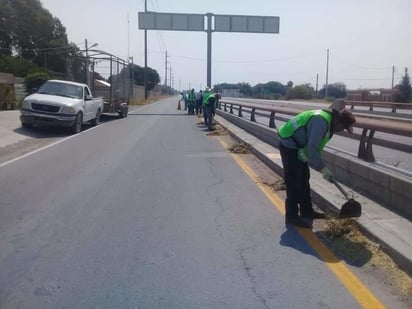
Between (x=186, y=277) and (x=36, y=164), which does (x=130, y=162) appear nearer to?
(x=36, y=164)

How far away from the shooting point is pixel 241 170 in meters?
11.2

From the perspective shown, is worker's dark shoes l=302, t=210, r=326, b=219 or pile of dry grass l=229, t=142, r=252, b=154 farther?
pile of dry grass l=229, t=142, r=252, b=154

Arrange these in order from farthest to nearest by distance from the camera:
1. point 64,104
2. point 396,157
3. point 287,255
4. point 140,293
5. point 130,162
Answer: point 64,104, point 130,162, point 396,157, point 287,255, point 140,293

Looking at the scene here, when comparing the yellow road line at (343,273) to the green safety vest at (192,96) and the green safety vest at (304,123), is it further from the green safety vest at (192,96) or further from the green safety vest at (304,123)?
the green safety vest at (192,96)

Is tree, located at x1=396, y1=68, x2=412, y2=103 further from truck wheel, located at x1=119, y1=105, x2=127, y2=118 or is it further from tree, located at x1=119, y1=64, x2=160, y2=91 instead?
truck wheel, located at x1=119, y1=105, x2=127, y2=118

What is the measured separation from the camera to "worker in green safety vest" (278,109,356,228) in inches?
232

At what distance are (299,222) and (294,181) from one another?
0.53 m

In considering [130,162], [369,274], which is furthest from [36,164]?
[369,274]

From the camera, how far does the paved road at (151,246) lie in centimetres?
432

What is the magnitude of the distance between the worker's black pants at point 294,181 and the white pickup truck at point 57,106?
12.9 meters

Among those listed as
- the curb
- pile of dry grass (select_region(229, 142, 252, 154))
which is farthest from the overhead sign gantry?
the curb

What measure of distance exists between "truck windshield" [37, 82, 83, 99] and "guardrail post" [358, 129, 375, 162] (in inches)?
534

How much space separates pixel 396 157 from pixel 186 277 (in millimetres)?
6768

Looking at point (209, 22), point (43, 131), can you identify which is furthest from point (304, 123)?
point (209, 22)
